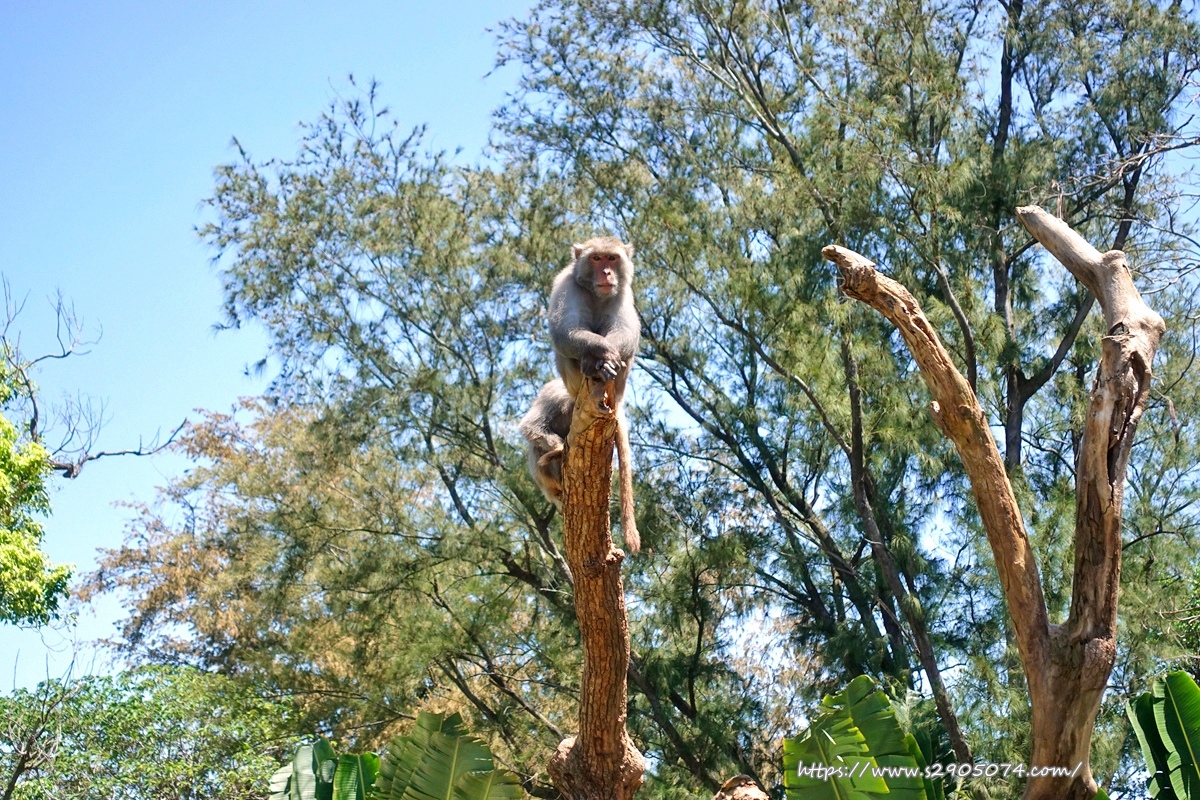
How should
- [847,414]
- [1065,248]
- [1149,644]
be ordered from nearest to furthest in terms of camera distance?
1. [1065,248]
2. [1149,644]
3. [847,414]

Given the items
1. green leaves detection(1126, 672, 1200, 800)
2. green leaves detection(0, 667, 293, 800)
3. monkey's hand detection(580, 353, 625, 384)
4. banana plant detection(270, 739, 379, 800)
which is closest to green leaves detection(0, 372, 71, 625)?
green leaves detection(0, 667, 293, 800)

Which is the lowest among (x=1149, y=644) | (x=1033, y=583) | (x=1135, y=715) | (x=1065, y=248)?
(x=1135, y=715)

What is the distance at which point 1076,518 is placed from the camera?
17.3 feet

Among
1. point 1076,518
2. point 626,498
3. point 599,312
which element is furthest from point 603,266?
point 1076,518

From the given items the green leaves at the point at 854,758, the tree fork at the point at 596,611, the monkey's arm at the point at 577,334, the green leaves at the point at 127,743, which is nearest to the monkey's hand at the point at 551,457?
the monkey's arm at the point at 577,334

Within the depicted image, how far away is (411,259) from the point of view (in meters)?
14.3

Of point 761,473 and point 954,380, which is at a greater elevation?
point 761,473

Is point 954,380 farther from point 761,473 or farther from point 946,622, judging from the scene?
point 761,473

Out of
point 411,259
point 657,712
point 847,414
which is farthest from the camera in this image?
point 411,259

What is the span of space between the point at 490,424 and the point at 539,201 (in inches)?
110

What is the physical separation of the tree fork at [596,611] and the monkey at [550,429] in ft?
4.45

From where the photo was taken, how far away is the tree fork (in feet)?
15.6

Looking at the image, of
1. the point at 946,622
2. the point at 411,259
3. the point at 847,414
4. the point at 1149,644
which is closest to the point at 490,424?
the point at 411,259

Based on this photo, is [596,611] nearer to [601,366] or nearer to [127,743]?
[601,366]
